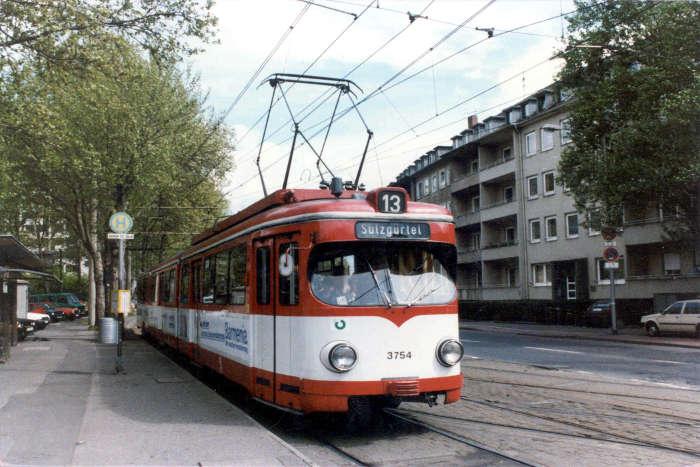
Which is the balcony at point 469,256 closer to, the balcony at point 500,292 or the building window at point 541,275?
the balcony at point 500,292

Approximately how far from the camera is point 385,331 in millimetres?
8148

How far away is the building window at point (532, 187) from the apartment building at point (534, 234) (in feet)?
0.23

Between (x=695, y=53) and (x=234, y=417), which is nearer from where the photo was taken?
(x=234, y=417)

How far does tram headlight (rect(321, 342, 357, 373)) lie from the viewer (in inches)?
312

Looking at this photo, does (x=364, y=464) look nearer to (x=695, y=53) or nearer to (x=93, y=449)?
(x=93, y=449)

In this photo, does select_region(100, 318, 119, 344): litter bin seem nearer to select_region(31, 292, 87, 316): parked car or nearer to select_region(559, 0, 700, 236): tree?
select_region(559, 0, 700, 236): tree

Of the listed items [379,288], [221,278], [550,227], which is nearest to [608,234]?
[550,227]

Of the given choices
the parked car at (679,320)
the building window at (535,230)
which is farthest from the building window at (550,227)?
the parked car at (679,320)

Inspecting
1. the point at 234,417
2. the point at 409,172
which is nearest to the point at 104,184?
the point at 234,417

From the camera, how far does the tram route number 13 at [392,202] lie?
28.1 feet

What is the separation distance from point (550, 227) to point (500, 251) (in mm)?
6040

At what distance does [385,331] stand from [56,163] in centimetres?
2230

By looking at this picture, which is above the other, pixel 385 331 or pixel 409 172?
pixel 409 172

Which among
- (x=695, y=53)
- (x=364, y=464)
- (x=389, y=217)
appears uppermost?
(x=695, y=53)
